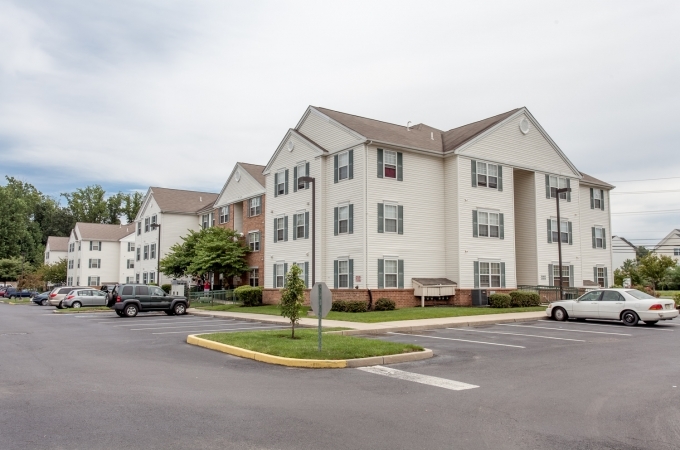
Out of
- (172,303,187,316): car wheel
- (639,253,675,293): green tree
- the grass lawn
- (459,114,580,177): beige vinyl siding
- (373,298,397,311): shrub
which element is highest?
(459,114,580,177): beige vinyl siding

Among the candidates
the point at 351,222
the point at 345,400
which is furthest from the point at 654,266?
the point at 345,400

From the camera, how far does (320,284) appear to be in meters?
12.7

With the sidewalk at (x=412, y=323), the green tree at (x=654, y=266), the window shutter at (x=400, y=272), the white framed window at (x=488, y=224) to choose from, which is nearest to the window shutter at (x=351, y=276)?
the window shutter at (x=400, y=272)

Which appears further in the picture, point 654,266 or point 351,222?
point 654,266

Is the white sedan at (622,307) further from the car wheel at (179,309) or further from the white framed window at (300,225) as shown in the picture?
the car wheel at (179,309)

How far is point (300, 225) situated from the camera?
33.3m

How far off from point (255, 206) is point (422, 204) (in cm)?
1483

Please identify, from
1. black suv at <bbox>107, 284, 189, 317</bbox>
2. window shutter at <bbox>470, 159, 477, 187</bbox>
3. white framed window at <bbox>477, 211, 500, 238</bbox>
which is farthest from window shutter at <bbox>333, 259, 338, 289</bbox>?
window shutter at <bbox>470, 159, 477, 187</bbox>

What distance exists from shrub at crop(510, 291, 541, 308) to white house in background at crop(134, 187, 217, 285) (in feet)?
97.5

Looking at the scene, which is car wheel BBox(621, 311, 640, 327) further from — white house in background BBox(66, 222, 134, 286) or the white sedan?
white house in background BBox(66, 222, 134, 286)

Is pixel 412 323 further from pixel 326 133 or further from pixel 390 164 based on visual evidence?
pixel 326 133

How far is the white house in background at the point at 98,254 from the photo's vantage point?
76688mm

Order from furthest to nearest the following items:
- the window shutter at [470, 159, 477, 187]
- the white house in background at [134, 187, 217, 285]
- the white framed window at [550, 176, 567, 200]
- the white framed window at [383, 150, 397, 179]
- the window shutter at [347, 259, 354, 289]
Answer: the white house in background at [134, 187, 217, 285], the white framed window at [550, 176, 567, 200], the window shutter at [470, 159, 477, 187], the white framed window at [383, 150, 397, 179], the window shutter at [347, 259, 354, 289]

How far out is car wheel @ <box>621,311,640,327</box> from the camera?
2077 centimetres
